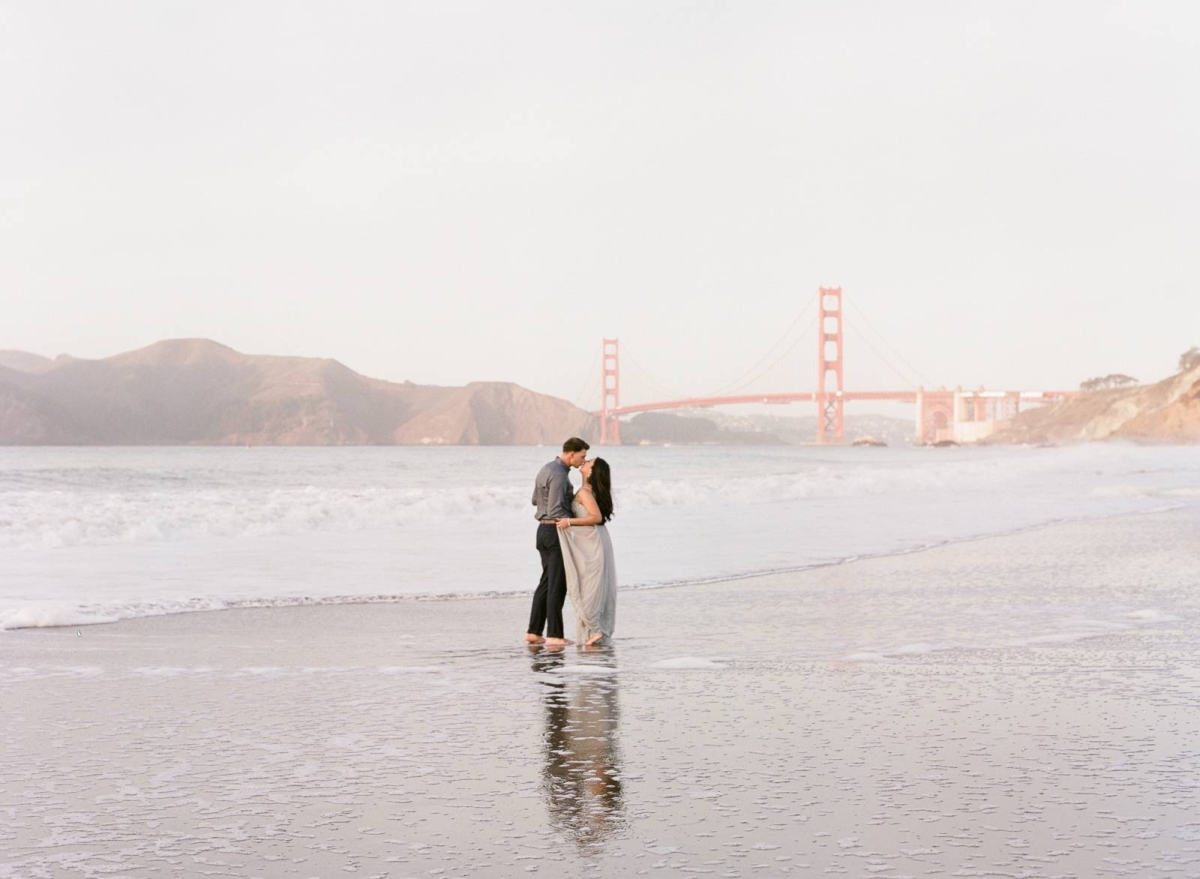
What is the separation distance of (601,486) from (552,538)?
48 centimetres

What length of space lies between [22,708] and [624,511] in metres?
18.6

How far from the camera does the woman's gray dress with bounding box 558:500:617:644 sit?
27.3 feet

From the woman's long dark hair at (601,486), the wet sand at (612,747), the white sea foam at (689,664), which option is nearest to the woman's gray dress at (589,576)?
the woman's long dark hair at (601,486)

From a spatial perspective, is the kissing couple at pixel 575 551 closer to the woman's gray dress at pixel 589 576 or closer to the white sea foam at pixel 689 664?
the woman's gray dress at pixel 589 576

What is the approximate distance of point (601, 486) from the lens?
8727 millimetres

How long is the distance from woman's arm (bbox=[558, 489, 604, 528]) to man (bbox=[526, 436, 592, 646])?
7cm

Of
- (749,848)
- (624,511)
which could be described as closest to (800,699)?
(749,848)

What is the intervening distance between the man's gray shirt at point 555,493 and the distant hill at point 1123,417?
87.9 m

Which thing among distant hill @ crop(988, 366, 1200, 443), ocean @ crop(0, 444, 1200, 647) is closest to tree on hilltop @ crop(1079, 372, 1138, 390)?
distant hill @ crop(988, 366, 1200, 443)

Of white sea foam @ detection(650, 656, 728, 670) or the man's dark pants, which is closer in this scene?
white sea foam @ detection(650, 656, 728, 670)

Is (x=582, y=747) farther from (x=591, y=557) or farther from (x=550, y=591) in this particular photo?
(x=591, y=557)

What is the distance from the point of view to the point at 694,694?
6.29 meters

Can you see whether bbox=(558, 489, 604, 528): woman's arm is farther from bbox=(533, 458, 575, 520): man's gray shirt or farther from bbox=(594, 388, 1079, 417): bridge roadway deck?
bbox=(594, 388, 1079, 417): bridge roadway deck

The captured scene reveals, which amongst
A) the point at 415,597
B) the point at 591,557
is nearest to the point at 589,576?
the point at 591,557
